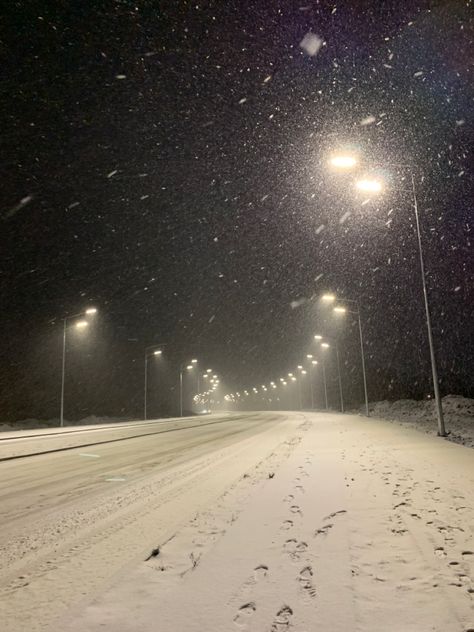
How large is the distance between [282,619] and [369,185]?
1379 centimetres

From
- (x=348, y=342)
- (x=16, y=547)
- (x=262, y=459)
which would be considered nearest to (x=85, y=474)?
(x=262, y=459)

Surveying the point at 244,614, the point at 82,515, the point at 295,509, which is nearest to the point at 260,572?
the point at 244,614

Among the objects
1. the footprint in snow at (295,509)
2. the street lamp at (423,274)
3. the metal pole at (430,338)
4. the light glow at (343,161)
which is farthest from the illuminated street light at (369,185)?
the footprint in snow at (295,509)

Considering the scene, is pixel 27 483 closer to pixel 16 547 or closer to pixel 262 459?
pixel 16 547

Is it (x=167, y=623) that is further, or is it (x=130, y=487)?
(x=130, y=487)

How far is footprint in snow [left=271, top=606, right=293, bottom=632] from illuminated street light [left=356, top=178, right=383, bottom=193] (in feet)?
44.5

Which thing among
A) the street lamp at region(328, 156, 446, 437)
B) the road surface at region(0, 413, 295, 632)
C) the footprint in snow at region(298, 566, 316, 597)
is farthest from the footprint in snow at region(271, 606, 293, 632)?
the street lamp at region(328, 156, 446, 437)

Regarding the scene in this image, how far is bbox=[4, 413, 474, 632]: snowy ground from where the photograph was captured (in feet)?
9.20

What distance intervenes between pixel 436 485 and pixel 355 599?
4195 millimetres

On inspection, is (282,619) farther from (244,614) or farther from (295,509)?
(295,509)

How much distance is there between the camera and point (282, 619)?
279 centimetres

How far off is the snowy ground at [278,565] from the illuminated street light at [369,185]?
1006 cm

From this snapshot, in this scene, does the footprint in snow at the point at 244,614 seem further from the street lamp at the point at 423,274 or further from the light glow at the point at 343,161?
the street lamp at the point at 423,274

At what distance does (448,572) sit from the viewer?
3410mm
